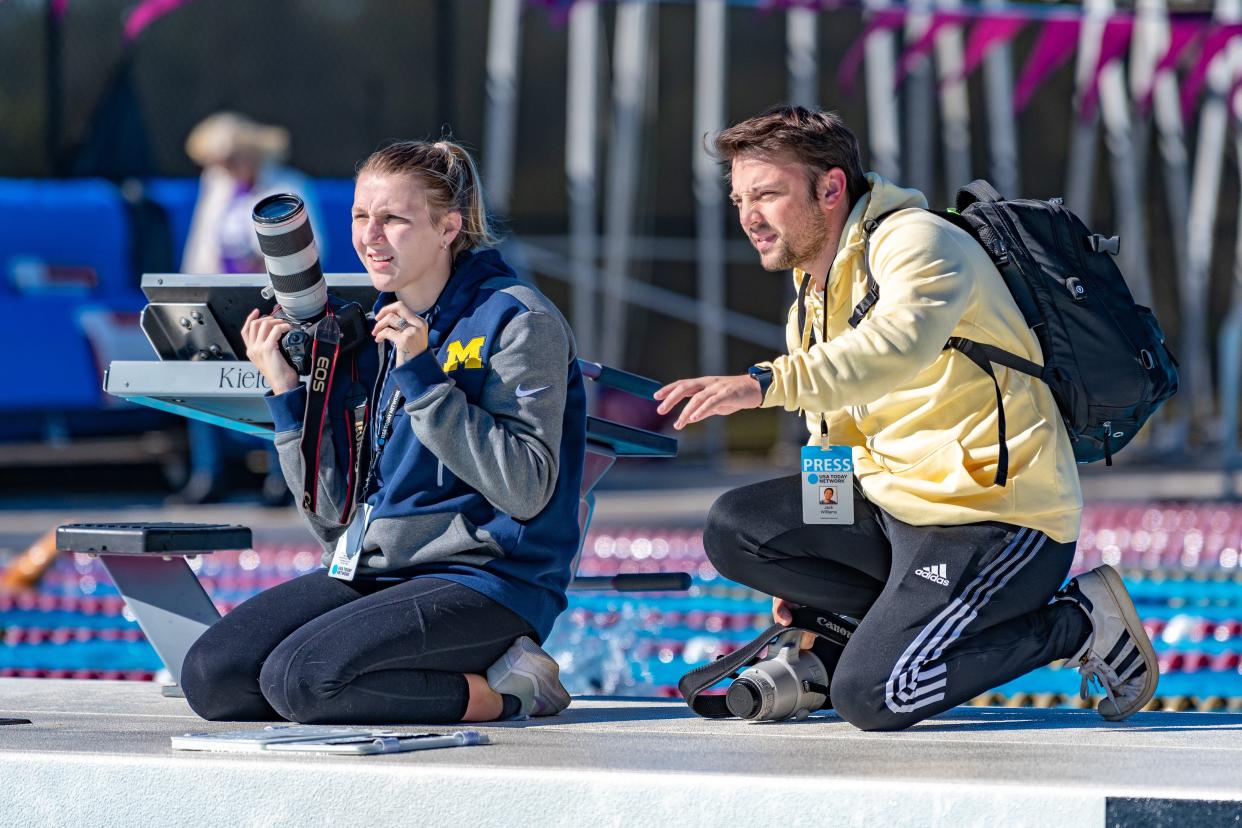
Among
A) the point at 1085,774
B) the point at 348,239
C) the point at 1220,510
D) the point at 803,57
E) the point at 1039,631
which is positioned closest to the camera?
the point at 1085,774

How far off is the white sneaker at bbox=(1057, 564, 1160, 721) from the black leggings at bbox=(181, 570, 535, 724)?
112cm

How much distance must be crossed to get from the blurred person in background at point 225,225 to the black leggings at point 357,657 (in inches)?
238

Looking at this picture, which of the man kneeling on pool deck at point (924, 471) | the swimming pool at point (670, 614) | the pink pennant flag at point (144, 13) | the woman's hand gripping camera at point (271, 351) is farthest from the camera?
the pink pennant flag at point (144, 13)

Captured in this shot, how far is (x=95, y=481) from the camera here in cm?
1240

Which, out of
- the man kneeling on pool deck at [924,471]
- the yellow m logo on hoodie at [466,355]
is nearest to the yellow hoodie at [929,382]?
the man kneeling on pool deck at [924,471]

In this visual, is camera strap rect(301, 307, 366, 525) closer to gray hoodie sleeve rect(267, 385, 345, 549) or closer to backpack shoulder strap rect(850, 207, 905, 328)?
gray hoodie sleeve rect(267, 385, 345, 549)

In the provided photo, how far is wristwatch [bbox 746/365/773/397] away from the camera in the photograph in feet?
10.4

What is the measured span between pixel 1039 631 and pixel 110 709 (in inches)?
76.5

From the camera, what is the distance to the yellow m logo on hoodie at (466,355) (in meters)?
3.51

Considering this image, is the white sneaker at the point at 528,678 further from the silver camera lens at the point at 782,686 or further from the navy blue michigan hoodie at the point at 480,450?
the silver camera lens at the point at 782,686

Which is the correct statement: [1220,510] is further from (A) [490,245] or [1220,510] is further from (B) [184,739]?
(B) [184,739]

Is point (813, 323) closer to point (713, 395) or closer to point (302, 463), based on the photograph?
point (713, 395)

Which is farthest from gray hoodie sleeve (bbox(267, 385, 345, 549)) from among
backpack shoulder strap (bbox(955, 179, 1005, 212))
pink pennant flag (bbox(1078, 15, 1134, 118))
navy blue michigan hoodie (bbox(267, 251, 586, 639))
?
pink pennant flag (bbox(1078, 15, 1134, 118))

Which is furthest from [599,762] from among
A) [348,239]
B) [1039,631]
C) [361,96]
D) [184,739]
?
[361,96]
